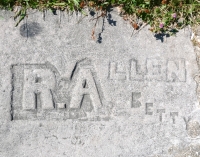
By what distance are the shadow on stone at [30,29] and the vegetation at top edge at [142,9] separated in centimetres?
6

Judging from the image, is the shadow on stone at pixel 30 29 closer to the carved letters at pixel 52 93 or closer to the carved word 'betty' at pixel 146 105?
the carved letters at pixel 52 93

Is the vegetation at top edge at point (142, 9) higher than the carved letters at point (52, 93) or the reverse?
higher

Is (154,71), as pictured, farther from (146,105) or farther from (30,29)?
(30,29)

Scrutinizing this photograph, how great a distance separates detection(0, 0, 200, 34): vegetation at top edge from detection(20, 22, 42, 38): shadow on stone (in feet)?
0.19

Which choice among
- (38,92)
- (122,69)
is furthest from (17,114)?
(122,69)

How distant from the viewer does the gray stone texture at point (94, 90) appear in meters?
2.25

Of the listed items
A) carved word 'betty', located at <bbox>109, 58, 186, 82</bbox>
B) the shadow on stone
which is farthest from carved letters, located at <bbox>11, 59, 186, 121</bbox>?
the shadow on stone

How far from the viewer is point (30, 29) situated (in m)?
2.27

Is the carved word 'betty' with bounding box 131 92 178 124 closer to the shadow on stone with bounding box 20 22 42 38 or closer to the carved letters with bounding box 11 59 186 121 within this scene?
the carved letters with bounding box 11 59 186 121

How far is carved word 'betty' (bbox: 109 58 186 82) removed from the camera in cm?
232

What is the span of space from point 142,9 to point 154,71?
0.42 m

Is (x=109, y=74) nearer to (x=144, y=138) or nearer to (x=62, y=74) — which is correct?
(x=62, y=74)

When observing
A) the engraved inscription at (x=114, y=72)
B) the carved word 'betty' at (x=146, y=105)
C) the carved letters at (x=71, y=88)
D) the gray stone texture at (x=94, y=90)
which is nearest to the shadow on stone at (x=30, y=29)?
the gray stone texture at (x=94, y=90)

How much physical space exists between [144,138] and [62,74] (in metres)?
0.69
